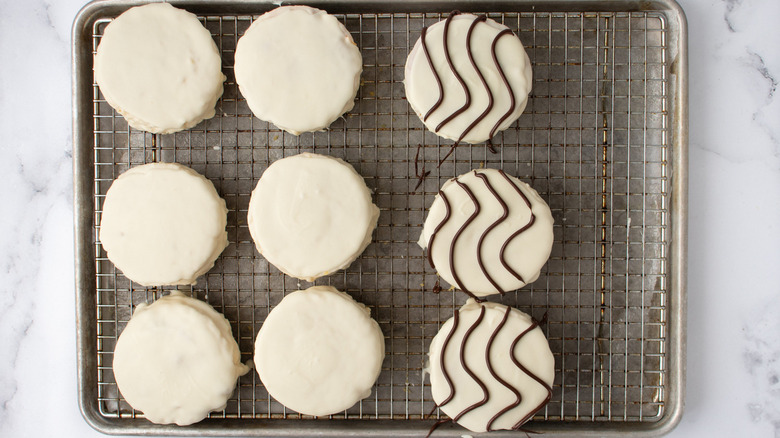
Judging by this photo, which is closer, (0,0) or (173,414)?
(173,414)

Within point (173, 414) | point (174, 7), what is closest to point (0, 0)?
point (174, 7)

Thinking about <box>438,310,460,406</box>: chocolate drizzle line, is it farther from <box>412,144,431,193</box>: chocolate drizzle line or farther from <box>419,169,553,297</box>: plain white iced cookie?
<box>412,144,431,193</box>: chocolate drizzle line

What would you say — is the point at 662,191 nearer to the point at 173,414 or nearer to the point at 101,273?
the point at 173,414

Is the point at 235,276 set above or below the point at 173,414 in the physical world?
above

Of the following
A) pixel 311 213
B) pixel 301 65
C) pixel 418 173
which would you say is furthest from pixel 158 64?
pixel 418 173

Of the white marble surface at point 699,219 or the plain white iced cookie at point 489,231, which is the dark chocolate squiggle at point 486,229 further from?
the white marble surface at point 699,219

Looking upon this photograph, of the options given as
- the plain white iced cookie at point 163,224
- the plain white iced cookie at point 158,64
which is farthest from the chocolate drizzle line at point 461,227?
the plain white iced cookie at point 158,64

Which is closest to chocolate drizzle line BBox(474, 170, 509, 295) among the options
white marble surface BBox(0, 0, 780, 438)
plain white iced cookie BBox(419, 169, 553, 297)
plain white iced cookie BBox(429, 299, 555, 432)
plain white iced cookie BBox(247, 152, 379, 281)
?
plain white iced cookie BBox(419, 169, 553, 297)
